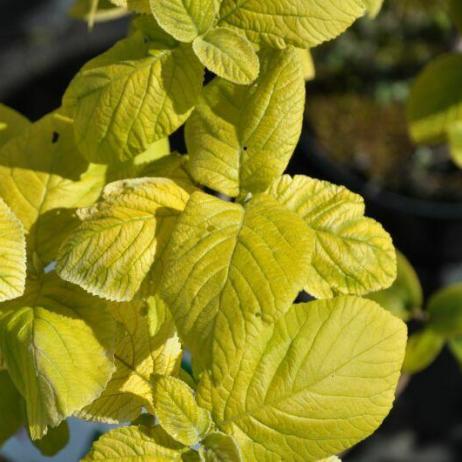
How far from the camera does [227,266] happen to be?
2.09 feet

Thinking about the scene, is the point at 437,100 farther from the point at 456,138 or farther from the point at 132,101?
the point at 132,101

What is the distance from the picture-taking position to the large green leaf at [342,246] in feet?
2.23

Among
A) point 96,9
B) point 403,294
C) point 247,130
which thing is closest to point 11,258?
point 247,130

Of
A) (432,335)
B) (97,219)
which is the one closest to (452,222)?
(432,335)

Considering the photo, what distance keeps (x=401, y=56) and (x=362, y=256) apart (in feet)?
5.96

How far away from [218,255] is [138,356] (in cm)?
16

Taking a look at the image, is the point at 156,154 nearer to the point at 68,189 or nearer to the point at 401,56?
the point at 68,189

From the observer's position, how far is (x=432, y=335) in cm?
125

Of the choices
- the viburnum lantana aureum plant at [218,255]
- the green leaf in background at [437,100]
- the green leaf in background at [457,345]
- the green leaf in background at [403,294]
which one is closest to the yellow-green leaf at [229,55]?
the viburnum lantana aureum plant at [218,255]

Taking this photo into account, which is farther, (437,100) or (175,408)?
(437,100)

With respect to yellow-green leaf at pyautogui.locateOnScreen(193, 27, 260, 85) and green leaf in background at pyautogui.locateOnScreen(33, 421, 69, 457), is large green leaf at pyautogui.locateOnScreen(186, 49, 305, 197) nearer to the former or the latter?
yellow-green leaf at pyautogui.locateOnScreen(193, 27, 260, 85)

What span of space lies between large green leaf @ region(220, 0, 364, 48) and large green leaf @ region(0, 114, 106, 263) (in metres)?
0.21

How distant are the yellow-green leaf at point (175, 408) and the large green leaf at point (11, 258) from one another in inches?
5.1

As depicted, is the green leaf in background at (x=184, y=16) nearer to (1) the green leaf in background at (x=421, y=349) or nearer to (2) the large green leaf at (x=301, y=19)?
(2) the large green leaf at (x=301, y=19)
